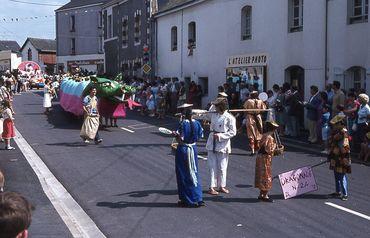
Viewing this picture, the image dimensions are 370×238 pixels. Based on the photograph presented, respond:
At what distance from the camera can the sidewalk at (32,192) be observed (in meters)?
7.46

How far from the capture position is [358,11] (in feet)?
57.0

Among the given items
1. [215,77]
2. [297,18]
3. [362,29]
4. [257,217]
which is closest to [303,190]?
[257,217]

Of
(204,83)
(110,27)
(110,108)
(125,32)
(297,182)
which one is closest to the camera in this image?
(297,182)

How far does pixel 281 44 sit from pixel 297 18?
3.64 ft

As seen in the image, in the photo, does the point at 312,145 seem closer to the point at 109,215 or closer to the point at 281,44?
the point at 281,44

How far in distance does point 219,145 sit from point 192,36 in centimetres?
1995

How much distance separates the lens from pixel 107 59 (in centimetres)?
4572

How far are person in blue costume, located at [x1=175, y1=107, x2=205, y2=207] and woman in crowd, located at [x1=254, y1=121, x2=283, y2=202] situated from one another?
3.49ft

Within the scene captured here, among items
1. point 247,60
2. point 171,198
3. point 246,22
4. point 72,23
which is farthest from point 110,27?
point 171,198

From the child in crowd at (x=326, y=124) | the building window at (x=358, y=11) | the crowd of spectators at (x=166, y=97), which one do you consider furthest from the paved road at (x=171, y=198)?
the crowd of spectators at (x=166, y=97)

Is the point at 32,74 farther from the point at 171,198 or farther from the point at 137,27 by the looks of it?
the point at 171,198

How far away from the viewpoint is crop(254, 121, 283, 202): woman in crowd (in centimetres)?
925

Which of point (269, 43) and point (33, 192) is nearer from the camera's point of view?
point (33, 192)

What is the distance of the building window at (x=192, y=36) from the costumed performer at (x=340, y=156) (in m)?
19.2
